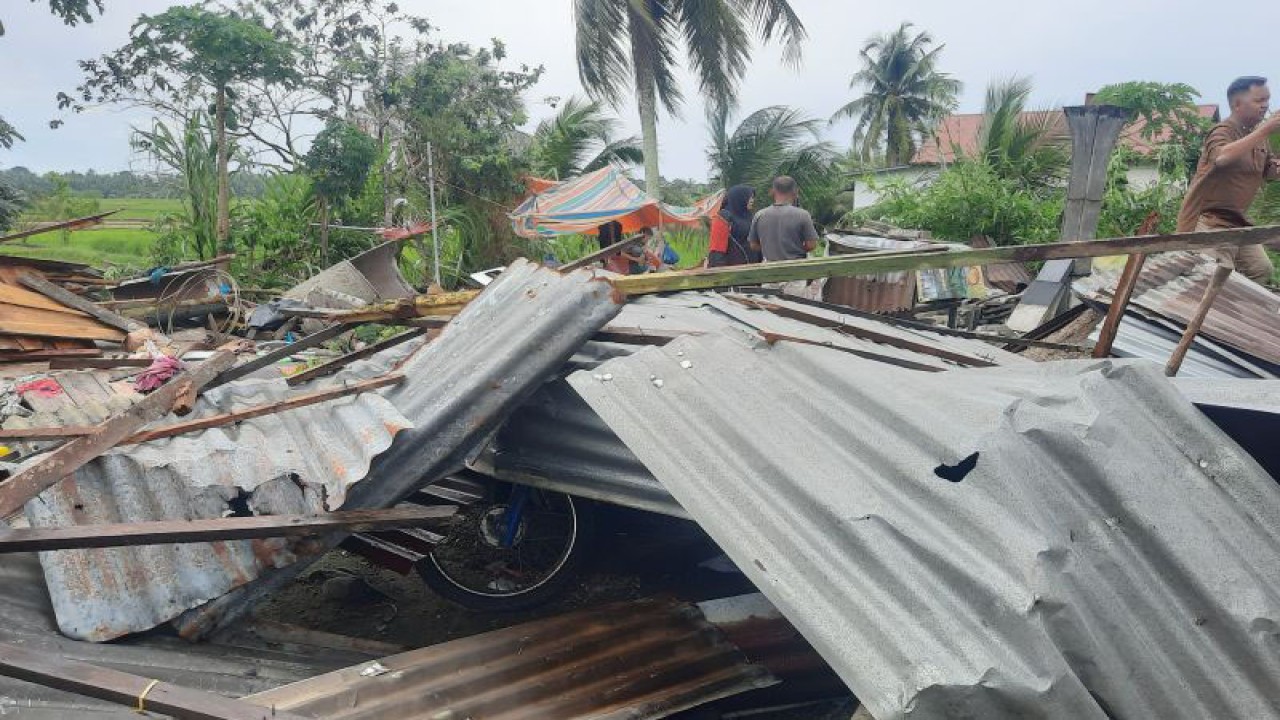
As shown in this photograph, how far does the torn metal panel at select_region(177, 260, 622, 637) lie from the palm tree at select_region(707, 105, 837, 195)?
1672cm

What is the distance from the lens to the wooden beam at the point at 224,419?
2676mm

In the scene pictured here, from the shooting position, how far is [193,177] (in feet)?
42.5

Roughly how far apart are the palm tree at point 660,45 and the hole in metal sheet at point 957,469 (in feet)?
55.9

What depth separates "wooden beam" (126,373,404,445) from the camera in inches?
107

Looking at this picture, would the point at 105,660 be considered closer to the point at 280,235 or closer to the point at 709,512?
the point at 709,512

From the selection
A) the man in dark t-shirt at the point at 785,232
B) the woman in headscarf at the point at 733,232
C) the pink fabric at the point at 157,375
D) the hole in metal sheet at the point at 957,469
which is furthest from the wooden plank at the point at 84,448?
the woman in headscarf at the point at 733,232

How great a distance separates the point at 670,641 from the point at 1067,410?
1.50 metres

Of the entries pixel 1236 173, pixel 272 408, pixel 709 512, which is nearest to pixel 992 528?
pixel 709 512

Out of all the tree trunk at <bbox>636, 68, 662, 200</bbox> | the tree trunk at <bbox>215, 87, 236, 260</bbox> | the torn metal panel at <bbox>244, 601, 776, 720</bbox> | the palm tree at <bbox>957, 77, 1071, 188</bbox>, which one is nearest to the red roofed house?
the palm tree at <bbox>957, 77, 1071, 188</bbox>

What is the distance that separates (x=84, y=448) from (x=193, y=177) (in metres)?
12.1

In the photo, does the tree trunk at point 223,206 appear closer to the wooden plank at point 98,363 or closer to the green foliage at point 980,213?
the wooden plank at point 98,363

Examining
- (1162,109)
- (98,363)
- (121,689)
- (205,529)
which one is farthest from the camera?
(1162,109)

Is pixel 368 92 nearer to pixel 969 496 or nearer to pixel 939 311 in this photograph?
pixel 939 311

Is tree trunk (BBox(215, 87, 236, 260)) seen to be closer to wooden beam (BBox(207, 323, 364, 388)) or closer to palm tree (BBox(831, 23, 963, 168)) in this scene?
wooden beam (BBox(207, 323, 364, 388))
